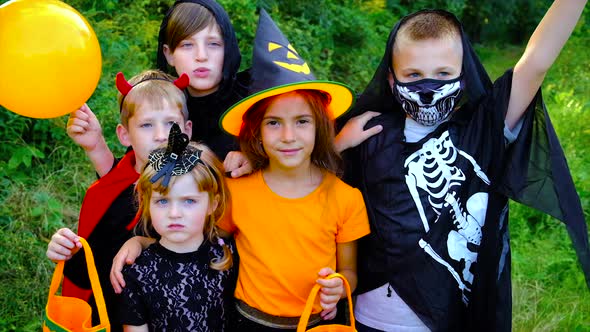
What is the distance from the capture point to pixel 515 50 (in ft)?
56.2

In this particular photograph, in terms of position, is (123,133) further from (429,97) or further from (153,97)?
(429,97)

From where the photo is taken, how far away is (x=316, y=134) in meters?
2.79

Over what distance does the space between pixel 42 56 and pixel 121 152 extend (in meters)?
2.99

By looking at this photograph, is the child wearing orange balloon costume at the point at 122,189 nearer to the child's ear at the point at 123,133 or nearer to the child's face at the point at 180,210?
the child's ear at the point at 123,133

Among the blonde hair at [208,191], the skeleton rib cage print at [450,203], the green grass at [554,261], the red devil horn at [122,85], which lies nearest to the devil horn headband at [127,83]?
the red devil horn at [122,85]

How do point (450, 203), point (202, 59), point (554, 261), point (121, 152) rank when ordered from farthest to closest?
point (121, 152)
point (554, 261)
point (202, 59)
point (450, 203)

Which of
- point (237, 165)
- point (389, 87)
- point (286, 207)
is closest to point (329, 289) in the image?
point (286, 207)

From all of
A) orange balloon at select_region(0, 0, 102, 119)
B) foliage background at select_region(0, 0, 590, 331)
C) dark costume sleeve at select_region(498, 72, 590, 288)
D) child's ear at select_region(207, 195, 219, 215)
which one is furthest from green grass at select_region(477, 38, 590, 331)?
orange balloon at select_region(0, 0, 102, 119)

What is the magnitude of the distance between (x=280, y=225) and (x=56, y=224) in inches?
96.4

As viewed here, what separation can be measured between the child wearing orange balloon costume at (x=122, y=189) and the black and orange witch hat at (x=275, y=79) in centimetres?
28

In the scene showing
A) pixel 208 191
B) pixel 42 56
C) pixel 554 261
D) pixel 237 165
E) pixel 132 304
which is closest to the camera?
pixel 42 56

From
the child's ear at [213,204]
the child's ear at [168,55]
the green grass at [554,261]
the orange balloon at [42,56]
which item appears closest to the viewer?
the orange balloon at [42,56]

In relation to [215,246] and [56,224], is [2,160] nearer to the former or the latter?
[56,224]

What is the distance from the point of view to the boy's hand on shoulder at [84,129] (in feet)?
9.37
